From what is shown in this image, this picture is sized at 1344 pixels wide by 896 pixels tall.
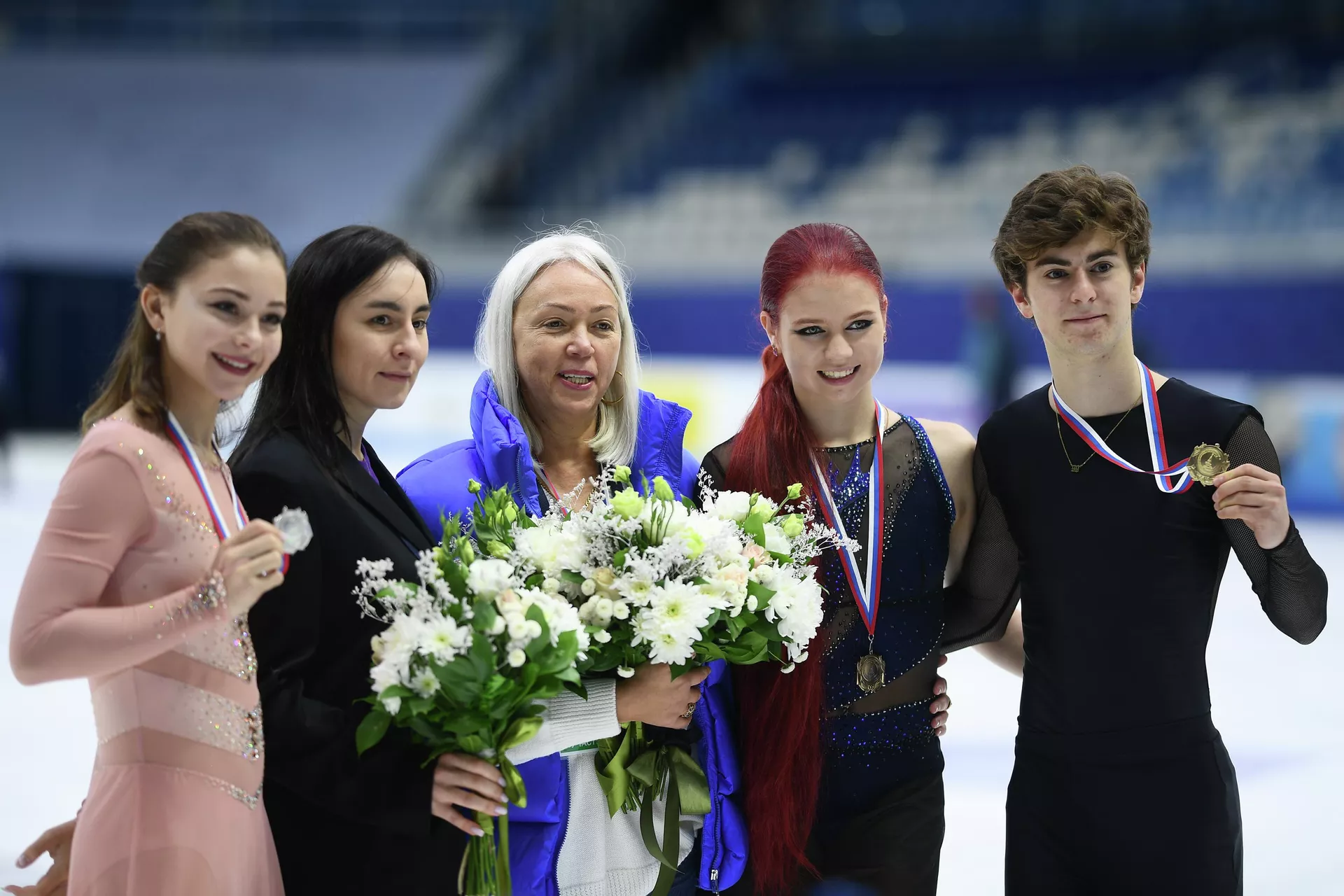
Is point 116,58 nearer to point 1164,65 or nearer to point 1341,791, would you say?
point 1164,65

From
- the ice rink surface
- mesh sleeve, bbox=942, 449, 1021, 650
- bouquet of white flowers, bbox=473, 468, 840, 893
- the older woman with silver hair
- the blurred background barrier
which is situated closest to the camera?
bouquet of white flowers, bbox=473, 468, 840, 893

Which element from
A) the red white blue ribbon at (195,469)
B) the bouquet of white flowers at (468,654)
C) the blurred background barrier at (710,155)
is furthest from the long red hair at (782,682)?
the blurred background barrier at (710,155)

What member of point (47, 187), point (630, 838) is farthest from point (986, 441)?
point (47, 187)

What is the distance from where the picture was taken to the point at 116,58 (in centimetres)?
2309

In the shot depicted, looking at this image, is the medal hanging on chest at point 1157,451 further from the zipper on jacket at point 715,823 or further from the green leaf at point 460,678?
the green leaf at point 460,678

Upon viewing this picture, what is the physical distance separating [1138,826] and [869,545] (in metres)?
0.77

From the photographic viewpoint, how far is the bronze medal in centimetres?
280

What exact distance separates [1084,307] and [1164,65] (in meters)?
18.0

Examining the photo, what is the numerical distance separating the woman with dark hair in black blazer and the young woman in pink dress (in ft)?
0.36

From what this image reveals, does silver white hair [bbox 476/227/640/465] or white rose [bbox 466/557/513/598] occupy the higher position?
silver white hair [bbox 476/227/640/465]

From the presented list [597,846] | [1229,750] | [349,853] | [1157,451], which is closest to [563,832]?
[597,846]

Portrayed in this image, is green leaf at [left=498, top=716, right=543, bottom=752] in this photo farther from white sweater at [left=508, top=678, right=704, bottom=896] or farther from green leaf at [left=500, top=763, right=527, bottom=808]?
white sweater at [left=508, top=678, right=704, bottom=896]

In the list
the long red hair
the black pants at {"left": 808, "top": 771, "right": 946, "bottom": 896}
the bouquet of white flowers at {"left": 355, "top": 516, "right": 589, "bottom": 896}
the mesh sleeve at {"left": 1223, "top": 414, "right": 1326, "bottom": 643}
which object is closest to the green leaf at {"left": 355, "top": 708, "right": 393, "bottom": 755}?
the bouquet of white flowers at {"left": 355, "top": 516, "right": 589, "bottom": 896}

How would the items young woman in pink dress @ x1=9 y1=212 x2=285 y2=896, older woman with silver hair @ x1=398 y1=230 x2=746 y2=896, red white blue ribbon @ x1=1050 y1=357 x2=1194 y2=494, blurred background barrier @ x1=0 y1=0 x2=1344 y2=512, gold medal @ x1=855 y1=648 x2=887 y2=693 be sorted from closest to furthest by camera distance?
young woman in pink dress @ x1=9 y1=212 x2=285 y2=896
older woman with silver hair @ x1=398 y1=230 x2=746 y2=896
red white blue ribbon @ x1=1050 y1=357 x2=1194 y2=494
gold medal @ x1=855 y1=648 x2=887 y2=693
blurred background barrier @ x1=0 y1=0 x2=1344 y2=512
